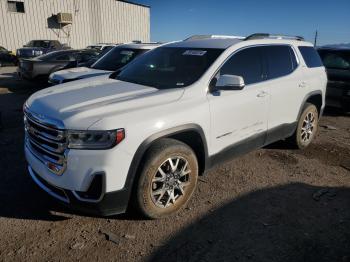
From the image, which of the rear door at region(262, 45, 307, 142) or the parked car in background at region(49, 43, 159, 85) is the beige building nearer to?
the parked car in background at region(49, 43, 159, 85)

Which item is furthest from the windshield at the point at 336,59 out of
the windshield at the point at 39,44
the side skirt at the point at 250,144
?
the windshield at the point at 39,44

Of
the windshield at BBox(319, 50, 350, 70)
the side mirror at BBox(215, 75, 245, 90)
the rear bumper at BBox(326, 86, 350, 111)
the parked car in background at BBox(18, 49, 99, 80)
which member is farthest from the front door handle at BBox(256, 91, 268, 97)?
the parked car in background at BBox(18, 49, 99, 80)

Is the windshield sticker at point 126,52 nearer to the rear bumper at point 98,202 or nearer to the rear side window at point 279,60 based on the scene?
the rear side window at point 279,60

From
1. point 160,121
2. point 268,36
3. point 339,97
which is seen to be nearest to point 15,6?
point 339,97

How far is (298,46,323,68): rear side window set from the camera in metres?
5.28

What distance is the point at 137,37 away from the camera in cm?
3691

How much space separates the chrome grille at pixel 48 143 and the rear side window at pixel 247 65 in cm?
197

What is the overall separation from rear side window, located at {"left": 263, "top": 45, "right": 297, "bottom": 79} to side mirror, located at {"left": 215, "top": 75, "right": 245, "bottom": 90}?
1.13m

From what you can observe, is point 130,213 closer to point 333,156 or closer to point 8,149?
point 8,149

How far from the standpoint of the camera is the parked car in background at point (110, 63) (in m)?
7.84

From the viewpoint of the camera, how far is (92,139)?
9.17 ft

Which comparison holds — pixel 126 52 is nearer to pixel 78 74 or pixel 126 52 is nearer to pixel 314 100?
pixel 78 74

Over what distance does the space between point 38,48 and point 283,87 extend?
22358 millimetres

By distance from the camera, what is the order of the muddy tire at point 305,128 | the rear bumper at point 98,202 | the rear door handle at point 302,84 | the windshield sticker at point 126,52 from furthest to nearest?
the windshield sticker at point 126,52, the muddy tire at point 305,128, the rear door handle at point 302,84, the rear bumper at point 98,202
